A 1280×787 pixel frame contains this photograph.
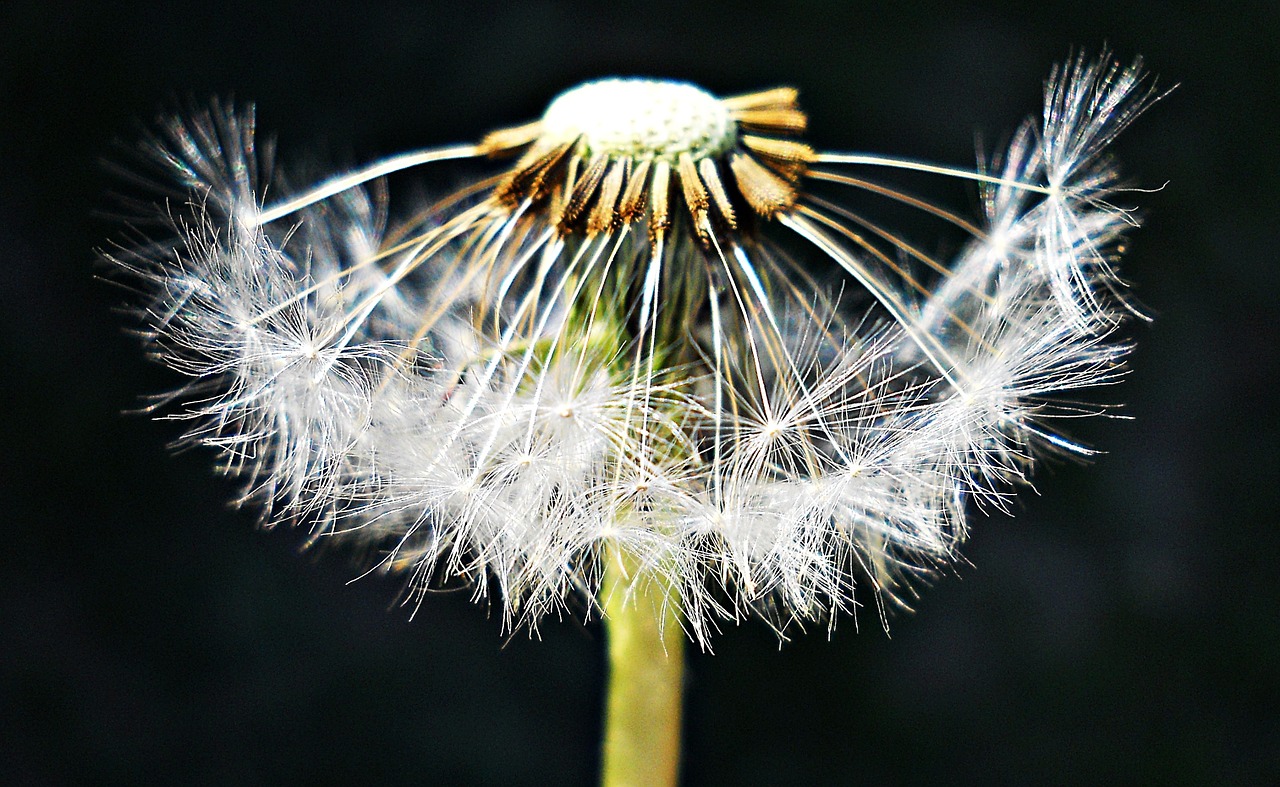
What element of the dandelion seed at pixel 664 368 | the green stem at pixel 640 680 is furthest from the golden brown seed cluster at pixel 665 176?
the green stem at pixel 640 680

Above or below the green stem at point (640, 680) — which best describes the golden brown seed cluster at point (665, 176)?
above

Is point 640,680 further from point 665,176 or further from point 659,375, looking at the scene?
point 665,176

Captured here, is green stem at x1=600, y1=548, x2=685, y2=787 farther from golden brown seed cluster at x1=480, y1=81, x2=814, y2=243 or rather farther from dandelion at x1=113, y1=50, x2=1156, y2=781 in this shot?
golden brown seed cluster at x1=480, y1=81, x2=814, y2=243

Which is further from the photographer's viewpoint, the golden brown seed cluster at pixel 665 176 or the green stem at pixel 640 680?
the green stem at pixel 640 680

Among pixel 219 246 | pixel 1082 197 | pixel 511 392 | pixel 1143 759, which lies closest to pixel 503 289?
pixel 511 392

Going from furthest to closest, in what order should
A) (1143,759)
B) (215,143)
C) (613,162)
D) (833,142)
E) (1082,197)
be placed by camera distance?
1. (1143,759)
2. (833,142)
3. (215,143)
4. (1082,197)
5. (613,162)

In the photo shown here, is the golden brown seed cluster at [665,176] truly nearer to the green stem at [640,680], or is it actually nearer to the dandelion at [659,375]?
the dandelion at [659,375]

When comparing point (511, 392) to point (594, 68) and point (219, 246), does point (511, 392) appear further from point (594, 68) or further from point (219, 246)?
point (594, 68)

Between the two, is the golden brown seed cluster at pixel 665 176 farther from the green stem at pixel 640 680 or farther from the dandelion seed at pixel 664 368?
the green stem at pixel 640 680
